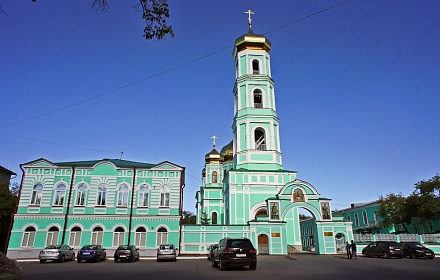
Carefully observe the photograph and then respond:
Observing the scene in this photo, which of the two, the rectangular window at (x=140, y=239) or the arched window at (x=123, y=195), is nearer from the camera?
the rectangular window at (x=140, y=239)

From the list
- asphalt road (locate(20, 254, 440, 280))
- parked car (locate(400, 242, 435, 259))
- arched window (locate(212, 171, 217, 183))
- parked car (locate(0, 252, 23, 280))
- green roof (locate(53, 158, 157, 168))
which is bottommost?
asphalt road (locate(20, 254, 440, 280))

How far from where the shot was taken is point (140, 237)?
26.6 m

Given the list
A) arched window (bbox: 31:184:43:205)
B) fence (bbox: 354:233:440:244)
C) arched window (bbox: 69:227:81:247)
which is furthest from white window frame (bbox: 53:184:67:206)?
fence (bbox: 354:233:440:244)

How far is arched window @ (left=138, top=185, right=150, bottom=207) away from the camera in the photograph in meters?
27.7

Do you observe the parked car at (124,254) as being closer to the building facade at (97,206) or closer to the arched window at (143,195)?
the building facade at (97,206)

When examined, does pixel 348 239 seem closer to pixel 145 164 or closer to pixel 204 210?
pixel 145 164

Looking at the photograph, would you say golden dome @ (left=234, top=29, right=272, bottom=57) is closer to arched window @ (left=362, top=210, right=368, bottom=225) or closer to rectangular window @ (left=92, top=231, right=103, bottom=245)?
rectangular window @ (left=92, top=231, right=103, bottom=245)

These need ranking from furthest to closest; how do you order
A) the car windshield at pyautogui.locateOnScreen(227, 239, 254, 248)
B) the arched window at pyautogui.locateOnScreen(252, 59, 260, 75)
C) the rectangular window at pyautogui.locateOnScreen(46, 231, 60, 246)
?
the arched window at pyautogui.locateOnScreen(252, 59, 260, 75), the rectangular window at pyautogui.locateOnScreen(46, 231, 60, 246), the car windshield at pyautogui.locateOnScreen(227, 239, 254, 248)

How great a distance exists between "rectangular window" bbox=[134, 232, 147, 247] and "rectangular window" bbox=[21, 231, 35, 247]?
8227 millimetres

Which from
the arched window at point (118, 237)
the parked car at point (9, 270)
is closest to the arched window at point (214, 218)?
the arched window at point (118, 237)

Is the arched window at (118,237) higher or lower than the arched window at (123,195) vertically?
lower

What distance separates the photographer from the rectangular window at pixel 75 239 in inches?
1022

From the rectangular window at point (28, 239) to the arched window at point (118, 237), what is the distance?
647cm

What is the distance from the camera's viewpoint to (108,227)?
87.0ft
